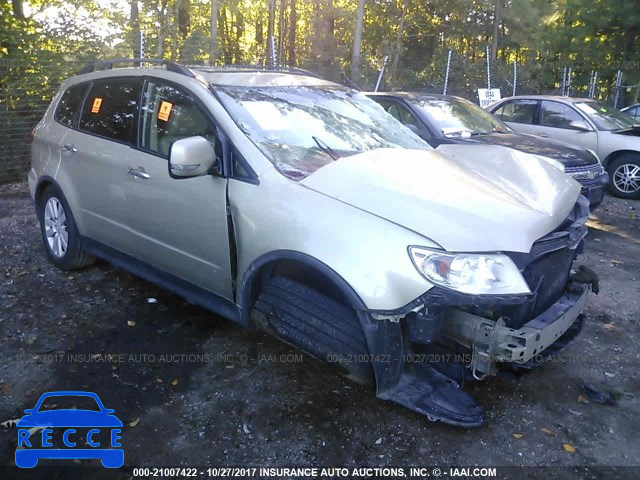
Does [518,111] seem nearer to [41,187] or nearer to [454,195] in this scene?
[454,195]

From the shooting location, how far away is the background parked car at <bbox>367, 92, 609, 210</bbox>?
7133 millimetres

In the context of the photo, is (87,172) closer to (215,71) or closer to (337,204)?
(215,71)

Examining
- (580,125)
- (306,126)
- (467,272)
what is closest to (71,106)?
(306,126)

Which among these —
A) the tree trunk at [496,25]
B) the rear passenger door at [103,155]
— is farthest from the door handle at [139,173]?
the tree trunk at [496,25]

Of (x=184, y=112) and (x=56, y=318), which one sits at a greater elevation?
(x=184, y=112)

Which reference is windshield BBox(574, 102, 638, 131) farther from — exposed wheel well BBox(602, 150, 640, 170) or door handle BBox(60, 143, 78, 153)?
door handle BBox(60, 143, 78, 153)

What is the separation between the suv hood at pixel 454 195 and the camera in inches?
108

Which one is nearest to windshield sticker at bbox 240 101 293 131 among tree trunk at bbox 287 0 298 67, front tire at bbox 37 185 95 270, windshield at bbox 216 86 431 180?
windshield at bbox 216 86 431 180

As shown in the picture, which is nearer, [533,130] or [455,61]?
[533,130]

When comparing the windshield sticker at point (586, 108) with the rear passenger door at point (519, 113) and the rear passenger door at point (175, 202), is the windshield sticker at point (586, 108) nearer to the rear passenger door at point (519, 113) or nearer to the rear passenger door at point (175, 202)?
the rear passenger door at point (519, 113)

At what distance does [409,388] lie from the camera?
9.18ft

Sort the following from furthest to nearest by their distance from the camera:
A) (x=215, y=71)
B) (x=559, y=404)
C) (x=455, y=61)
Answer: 1. (x=455, y=61)
2. (x=215, y=71)
3. (x=559, y=404)

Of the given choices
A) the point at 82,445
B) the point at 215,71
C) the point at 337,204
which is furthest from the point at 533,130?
the point at 82,445

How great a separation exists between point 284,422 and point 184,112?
210 cm
